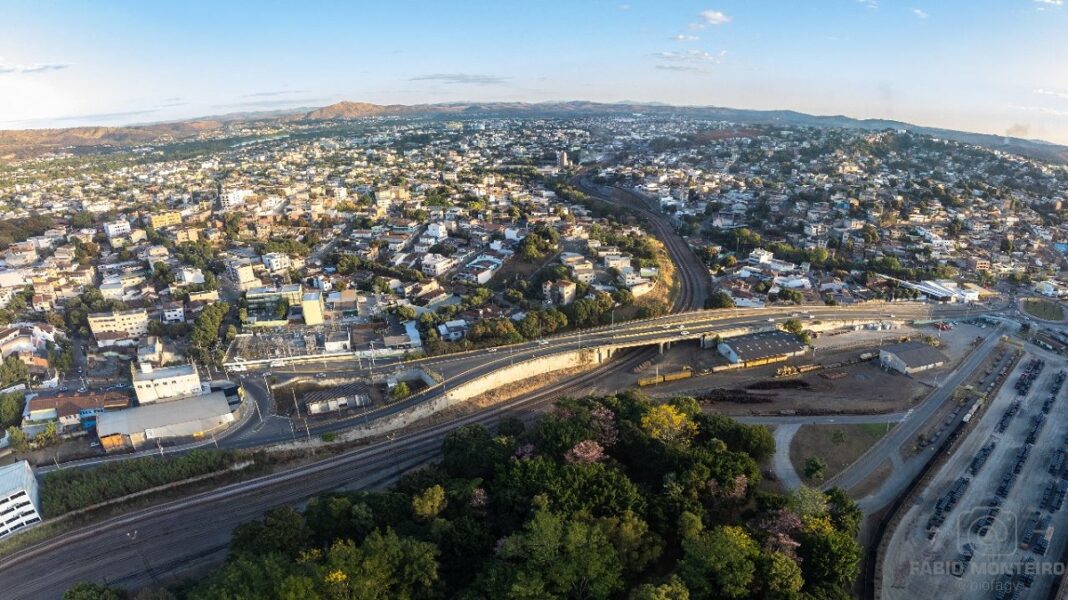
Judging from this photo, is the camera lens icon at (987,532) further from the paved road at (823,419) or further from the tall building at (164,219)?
the tall building at (164,219)

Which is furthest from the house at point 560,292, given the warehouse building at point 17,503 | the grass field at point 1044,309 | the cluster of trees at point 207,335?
the grass field at point 1044,309

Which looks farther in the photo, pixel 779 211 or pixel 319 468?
pixel 779 211

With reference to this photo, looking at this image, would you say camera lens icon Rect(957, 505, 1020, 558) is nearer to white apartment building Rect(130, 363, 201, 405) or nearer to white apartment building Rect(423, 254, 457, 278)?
white apartment building Rect(130, 363, 201, 405)

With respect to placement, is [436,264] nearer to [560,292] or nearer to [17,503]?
[560,292]

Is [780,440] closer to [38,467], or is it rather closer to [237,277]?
[38,467]

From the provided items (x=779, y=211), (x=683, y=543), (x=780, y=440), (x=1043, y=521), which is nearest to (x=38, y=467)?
(x=683, y=543)
